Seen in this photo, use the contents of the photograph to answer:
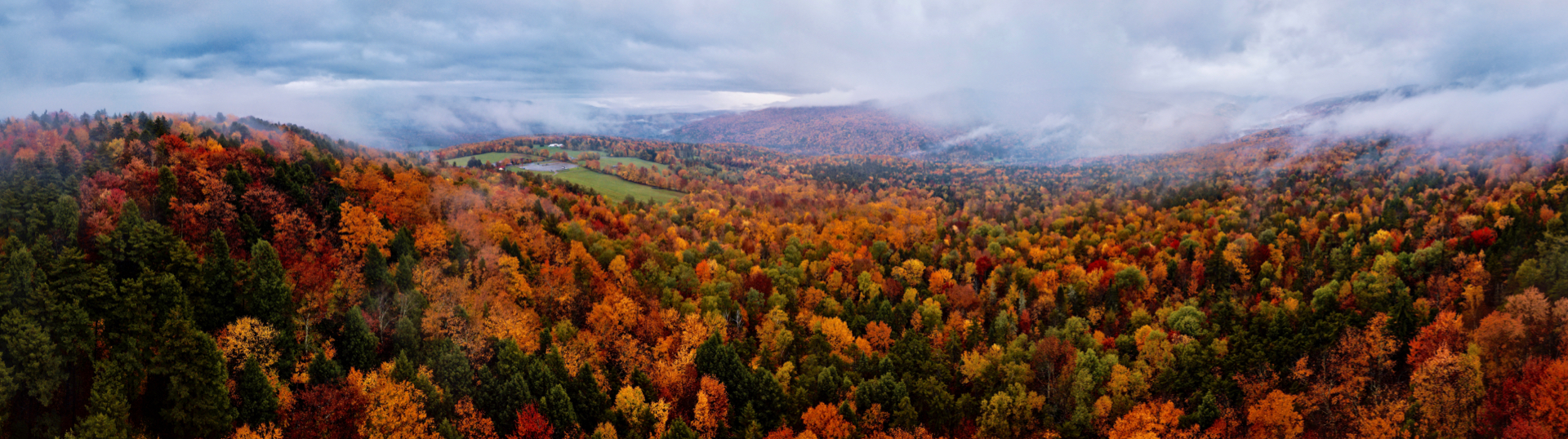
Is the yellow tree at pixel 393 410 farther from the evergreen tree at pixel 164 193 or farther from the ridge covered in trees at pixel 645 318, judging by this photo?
the evergreen tree at pixel 164 193

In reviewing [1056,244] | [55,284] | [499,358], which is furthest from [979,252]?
[55,284]

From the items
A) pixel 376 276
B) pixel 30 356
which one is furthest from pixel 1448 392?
pixel 30 356

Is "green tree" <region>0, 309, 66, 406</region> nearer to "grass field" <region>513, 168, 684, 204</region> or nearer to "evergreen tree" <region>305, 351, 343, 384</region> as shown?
"evergreen tree" <region>305, 351, 343, 384</region>

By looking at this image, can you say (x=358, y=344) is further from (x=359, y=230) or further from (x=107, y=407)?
(x=359, y=230)

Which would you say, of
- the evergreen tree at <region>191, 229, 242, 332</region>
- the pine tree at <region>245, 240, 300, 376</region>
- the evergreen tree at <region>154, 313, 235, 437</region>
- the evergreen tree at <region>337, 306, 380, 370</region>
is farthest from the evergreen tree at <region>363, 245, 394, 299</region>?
the evergreen tree at <region>154, 313, 235, 437</region>

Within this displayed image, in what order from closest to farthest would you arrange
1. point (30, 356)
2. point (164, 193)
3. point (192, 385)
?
point (30, 356) < point (192, 385) < point (164, 193)

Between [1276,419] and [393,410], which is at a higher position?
[393,410]
